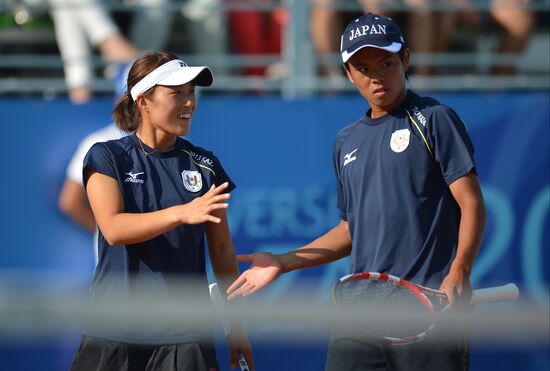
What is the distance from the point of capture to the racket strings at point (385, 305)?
12.4 feet

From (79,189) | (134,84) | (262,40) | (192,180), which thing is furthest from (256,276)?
(262,40)

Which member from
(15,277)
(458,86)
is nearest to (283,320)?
(15,277)

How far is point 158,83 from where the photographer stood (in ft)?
13.0

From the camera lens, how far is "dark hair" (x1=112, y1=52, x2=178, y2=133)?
401 centimetres

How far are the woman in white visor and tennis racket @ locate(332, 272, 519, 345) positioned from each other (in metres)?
0.48

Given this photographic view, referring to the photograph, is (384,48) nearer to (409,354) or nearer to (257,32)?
(409,354)

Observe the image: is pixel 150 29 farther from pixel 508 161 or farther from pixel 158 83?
pixel 158 83

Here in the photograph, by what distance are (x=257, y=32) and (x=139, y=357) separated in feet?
13.1

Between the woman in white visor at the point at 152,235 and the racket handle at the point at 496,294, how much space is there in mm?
927

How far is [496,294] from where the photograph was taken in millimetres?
3727

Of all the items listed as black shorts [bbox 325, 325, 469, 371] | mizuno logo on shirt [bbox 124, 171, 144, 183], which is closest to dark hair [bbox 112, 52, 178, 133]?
mizuno logo on shirt [bbox 124, 171, 144, 183]

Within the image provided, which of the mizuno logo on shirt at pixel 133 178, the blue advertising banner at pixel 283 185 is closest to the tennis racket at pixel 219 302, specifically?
the mizuno logo on shirt at pixel 133 178

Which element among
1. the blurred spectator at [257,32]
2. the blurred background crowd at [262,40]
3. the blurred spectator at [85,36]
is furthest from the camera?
the blurred spectator at [257,32]

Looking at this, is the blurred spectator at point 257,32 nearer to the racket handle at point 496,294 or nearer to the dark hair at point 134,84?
the dark hair at point 134,84
